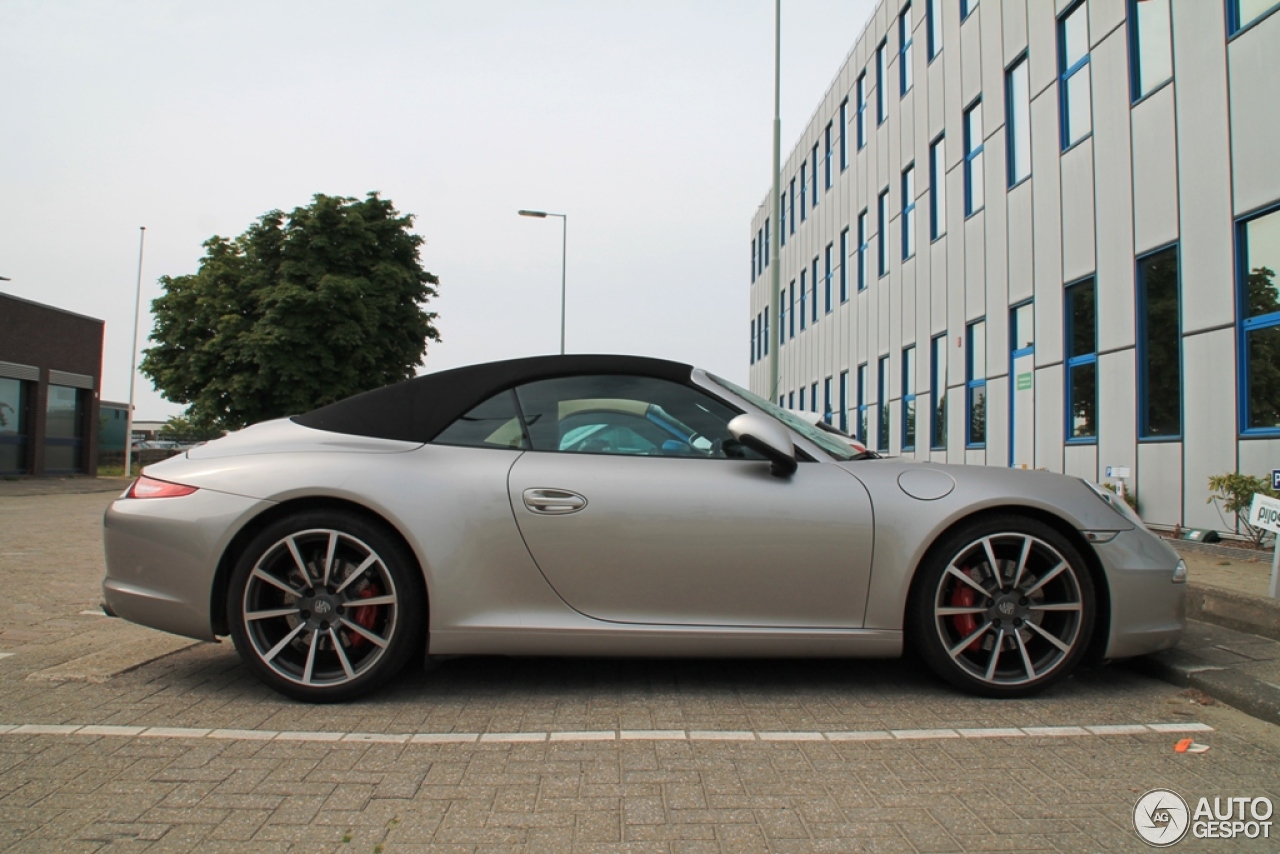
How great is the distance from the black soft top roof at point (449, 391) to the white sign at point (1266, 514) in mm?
3071

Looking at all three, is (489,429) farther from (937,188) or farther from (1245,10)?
(937,188)

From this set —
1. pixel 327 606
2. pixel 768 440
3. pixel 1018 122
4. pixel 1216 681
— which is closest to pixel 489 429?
pixel 327 606

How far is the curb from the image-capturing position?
339 cm

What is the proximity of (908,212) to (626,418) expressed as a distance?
1780 cm

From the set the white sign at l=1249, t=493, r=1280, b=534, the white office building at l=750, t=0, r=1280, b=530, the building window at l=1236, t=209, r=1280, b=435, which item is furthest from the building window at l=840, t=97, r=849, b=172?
the white sign at l=1249, t=493, r=1280, b=534

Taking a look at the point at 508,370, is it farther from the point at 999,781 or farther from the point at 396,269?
the point at 396,269

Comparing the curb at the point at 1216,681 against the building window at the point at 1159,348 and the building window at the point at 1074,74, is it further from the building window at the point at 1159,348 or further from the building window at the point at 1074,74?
the building window at the point at 1074,74

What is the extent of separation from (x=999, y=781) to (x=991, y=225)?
13.8m

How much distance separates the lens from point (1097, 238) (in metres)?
11.6

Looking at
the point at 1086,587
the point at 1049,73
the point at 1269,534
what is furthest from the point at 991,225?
the point at 1086,587

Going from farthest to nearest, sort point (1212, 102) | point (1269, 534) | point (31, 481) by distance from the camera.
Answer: point (31, 481) < point (1212, 102) < point (1269, 534)

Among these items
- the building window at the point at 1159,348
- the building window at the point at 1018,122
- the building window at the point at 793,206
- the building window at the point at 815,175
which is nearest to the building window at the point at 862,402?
the building window at the point at 815,175

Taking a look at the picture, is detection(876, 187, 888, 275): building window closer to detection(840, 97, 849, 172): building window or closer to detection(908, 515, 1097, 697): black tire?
detection(840, 97, 849, 172): building window

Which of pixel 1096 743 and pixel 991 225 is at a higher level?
pixel 991 225
